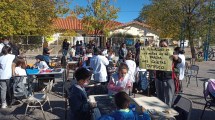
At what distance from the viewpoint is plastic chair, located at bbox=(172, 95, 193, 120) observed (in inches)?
162

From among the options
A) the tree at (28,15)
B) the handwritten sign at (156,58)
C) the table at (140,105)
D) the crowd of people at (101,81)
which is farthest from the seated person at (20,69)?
the tree at (28,15)

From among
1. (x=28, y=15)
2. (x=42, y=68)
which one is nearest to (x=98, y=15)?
(x=28, y=15)

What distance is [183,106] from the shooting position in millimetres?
4387

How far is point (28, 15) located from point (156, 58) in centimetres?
1693

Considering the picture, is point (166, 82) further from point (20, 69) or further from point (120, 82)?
point (20, 69)

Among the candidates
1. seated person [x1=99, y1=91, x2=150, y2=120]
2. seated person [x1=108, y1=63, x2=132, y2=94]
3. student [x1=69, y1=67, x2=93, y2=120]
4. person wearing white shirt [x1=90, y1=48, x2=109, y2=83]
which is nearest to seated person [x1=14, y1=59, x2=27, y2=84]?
person wearing white shirt [x1=90, y1=48, x2=109, y2=83]

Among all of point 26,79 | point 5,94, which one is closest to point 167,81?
point 26,79

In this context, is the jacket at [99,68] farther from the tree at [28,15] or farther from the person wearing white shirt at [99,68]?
the tree at [28,15]

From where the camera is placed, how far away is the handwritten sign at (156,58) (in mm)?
5477

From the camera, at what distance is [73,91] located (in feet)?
12.0

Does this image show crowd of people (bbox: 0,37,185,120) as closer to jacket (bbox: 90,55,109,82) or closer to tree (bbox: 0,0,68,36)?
jacket (bbox: 90,55,109,82)

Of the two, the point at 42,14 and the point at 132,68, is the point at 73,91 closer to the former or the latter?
the point at 132,68

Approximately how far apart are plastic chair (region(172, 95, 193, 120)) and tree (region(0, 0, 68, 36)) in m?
16.7

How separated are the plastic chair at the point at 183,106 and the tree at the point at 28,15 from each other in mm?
16728
